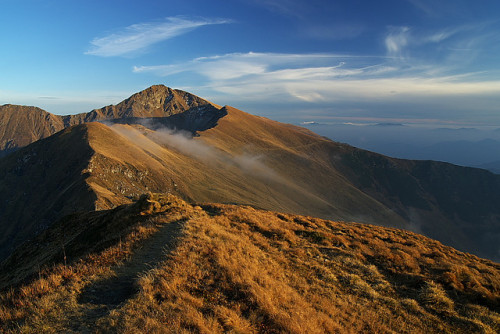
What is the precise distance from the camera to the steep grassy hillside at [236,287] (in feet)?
27.6

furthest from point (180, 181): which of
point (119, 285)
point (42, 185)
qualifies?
point (119, 285)

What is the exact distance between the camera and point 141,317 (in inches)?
314

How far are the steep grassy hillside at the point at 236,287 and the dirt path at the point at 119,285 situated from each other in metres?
0.05

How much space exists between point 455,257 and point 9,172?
243 m

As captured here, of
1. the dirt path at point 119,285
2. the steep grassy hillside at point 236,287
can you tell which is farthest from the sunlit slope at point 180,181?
the dirt path at point 119,285

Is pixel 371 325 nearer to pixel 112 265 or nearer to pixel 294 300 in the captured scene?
pixel 294 300

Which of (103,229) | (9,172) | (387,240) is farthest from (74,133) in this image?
(387,240)

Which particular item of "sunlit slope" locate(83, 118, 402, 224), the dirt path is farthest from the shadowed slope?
the dirt path

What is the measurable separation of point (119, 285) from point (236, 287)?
483 centimetres

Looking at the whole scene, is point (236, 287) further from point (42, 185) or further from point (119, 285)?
point (42, 185)

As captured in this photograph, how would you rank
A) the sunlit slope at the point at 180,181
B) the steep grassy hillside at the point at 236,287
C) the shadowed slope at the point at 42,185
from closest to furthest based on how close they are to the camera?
the steep grassy hillside at the point at 236,287, the shadowed slope at the point at 42,185, the sunlit slope at the point at 180,181

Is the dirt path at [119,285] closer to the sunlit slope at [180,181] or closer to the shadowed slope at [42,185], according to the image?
the shadowed slope at [42,185]

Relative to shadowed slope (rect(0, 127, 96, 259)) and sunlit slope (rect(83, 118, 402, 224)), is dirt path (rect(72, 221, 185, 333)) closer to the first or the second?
shadowed slope (rect(0, 127, 96, 259))

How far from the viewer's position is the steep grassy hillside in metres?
8.41
